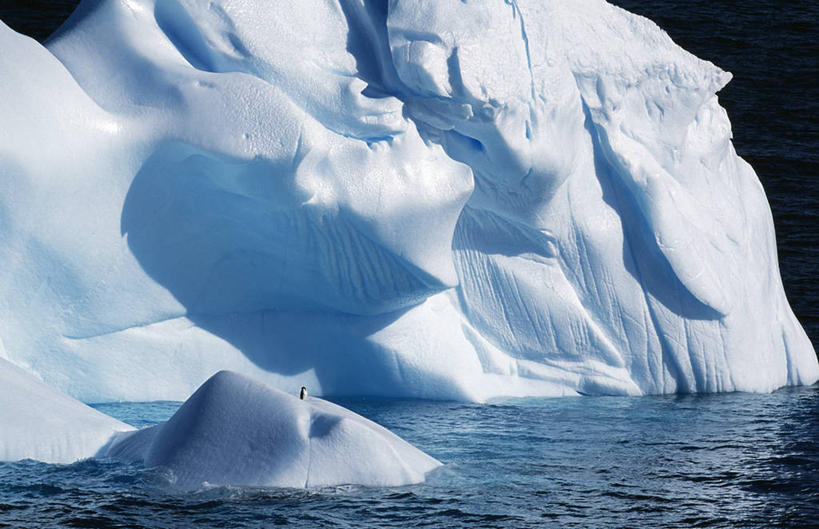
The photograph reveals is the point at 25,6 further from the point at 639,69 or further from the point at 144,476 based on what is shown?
the point at 144,476

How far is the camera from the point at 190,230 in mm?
8320

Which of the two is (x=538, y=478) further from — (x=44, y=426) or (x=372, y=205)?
(x=44, y=426)

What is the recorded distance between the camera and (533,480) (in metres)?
7.07

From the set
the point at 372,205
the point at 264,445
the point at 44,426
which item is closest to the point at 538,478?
the point at 264,445

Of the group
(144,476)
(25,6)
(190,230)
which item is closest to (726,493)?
(144,476)

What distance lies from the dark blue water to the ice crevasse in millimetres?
434

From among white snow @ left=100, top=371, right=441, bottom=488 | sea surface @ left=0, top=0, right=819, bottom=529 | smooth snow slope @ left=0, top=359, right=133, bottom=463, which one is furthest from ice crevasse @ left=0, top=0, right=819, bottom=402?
white snow @ left=100, top=371, right=441, bottom=488

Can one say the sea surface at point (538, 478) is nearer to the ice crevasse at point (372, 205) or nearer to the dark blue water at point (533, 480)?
the dark blue water at point (533, 480)

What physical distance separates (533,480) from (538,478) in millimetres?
56

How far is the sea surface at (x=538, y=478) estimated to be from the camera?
20.5 ft

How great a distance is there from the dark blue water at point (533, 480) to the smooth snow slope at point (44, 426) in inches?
3.9

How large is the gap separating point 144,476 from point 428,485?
1.39 m

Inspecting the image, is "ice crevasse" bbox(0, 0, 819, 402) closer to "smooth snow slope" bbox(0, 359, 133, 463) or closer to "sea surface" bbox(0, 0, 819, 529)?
"sea surface" bbox(0, 0, 819, 529)

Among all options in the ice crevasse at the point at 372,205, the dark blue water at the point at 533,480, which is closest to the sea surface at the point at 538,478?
the dark blue water at the point at 533,480
